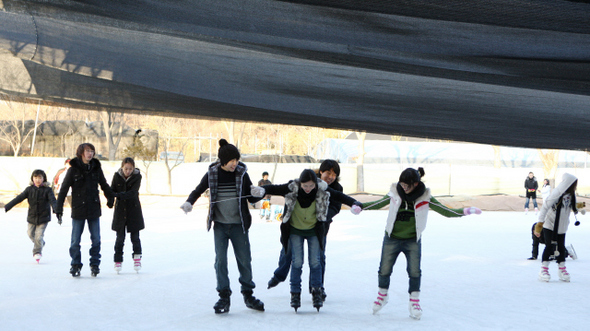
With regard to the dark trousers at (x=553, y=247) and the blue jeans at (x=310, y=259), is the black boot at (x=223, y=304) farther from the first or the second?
the dark trousers at (x=553, y=247)

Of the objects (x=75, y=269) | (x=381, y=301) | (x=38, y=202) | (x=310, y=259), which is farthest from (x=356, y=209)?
(x=38, y=202)

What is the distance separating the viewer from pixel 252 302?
5945 millimetres

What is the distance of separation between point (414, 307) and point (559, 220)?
348 centimetres

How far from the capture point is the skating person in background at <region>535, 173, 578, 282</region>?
801 centimetres

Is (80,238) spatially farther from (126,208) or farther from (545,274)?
(545,274)

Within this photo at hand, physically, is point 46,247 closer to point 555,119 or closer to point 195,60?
point 195,60

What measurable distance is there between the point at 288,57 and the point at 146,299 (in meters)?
3.77

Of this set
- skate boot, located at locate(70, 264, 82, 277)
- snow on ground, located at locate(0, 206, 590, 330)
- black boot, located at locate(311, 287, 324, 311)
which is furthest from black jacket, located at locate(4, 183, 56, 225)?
black boot, located at locate(311, 287, 324, 311)

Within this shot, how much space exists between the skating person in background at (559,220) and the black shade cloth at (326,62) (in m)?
3.56

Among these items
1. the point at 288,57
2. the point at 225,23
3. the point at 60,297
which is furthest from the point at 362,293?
the point at 225,23

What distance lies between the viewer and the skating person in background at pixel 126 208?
829 centimetres

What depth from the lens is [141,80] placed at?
13.2 ft

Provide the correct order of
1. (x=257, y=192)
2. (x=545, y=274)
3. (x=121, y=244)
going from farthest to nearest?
1. (x=121, y=244)
2. (x=545, y=274)
3. (x=257, y=192)

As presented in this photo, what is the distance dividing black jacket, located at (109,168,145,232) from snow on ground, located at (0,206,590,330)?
0.69 meters
